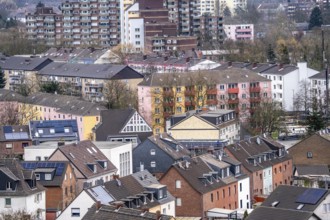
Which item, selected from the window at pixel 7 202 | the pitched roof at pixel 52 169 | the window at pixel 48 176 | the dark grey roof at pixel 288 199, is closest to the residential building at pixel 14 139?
the pitched roof at pixel 52 169

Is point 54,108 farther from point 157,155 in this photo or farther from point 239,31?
point 239,31

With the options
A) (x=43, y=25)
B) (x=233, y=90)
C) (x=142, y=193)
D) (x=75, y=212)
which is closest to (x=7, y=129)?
(x=142, y=193)

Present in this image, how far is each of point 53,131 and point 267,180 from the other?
8182 mm

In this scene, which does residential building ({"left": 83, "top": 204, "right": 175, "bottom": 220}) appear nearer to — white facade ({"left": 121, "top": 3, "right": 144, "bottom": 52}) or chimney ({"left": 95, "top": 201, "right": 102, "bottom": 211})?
chimney ({"left": 95, "top": 201, "right": 102, "bottom": 211})

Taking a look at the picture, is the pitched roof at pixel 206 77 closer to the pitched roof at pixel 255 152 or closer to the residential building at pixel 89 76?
the residential building at pixel 89 76

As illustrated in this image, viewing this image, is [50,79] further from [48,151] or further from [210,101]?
[48,151]

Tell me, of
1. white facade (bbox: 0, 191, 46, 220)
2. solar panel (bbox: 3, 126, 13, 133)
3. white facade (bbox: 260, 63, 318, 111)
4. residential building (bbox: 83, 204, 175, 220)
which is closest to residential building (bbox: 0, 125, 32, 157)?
solar panel (bbox: 3, 126, 13, 133)

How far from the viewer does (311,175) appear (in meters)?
37.2

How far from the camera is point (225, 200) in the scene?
34031 millimetres

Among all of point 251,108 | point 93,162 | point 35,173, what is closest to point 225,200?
point 93,162

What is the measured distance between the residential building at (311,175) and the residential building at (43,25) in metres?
52.7

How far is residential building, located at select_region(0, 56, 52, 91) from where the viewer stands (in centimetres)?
6888

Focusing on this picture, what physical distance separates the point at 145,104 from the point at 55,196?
23373 mm

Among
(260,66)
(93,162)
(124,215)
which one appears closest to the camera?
(124,215)
